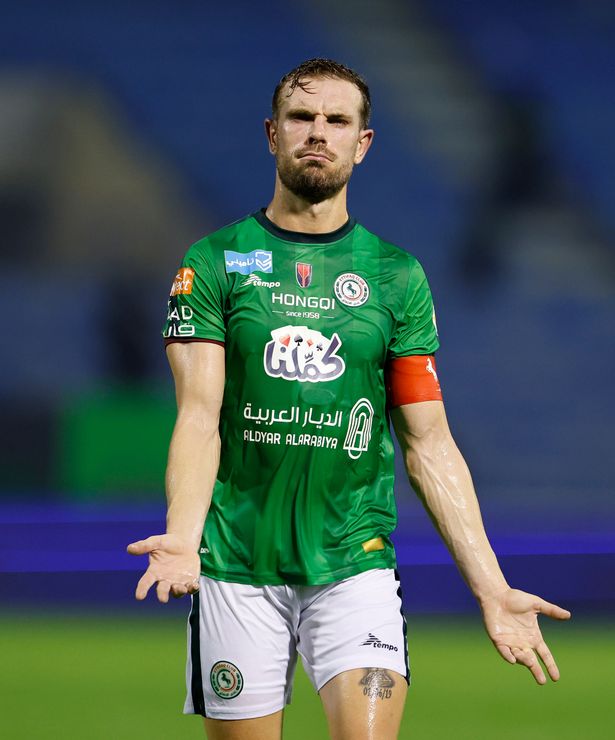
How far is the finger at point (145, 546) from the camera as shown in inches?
113

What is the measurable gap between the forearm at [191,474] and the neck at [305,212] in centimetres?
64

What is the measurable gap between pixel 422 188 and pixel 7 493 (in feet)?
12.7

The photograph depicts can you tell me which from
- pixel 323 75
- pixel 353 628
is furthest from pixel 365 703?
pixel 323 75

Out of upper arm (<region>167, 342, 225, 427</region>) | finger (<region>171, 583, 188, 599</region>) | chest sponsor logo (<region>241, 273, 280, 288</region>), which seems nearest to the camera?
finger (<region>171, 583, 188, 599</region>)

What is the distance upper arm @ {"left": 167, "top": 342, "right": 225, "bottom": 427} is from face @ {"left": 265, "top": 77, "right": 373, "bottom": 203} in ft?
1.76

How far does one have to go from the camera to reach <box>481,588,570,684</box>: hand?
3.29 meters

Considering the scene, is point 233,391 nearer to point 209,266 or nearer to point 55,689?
point 209,266

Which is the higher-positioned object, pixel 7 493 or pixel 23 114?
pixel 23 114

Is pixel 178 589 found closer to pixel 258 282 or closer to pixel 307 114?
pixel 258 282

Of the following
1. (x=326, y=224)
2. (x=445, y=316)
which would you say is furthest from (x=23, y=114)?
(x=326, y=224)

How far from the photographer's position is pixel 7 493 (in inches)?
372

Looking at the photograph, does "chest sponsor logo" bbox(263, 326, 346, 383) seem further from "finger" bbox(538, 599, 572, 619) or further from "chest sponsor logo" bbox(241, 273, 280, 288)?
"finger" bbox(538, 599, 572, 619)

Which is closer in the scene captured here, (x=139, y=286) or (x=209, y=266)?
(x=209, y=266)

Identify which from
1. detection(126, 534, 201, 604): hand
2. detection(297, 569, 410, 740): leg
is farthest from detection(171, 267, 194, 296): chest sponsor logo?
detection(297, 569, 410, 740): leg
